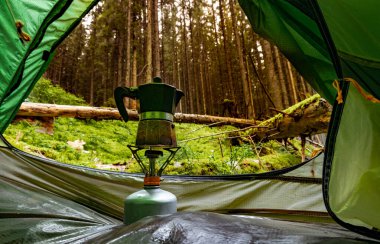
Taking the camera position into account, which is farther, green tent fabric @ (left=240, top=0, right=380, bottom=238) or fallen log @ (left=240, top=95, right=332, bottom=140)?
fallen log @ (left=240, top=95, right=332, bottom=140)

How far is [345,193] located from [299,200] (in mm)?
732

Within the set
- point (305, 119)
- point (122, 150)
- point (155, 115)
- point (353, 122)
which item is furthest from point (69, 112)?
point (353, 122)

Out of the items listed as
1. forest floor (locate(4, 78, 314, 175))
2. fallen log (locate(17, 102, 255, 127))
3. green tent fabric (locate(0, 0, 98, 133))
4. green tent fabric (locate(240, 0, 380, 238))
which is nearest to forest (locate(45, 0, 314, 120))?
forest floor (locate(4, 78, 314, 175))

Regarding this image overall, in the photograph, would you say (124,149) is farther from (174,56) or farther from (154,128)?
(174,56)

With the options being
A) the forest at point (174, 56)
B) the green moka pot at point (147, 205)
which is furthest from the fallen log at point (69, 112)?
the forest at point (174, 56)

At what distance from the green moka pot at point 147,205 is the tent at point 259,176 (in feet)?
0.30

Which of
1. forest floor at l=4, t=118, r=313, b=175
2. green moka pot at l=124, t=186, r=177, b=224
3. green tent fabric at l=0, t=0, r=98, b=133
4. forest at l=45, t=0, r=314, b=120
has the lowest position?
green moka pot at l=124, t=186, r=177, b=224

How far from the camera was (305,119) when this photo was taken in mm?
2916

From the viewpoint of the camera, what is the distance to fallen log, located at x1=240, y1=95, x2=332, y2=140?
2748 millimetres

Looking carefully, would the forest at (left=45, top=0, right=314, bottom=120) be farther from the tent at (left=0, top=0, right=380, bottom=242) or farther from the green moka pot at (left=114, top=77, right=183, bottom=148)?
the green moka pot at (left=114, top=77, right=183, bottom=148)

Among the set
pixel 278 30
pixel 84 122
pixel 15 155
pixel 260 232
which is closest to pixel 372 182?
pixel 260 232

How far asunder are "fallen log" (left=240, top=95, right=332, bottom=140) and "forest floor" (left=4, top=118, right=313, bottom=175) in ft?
1.48

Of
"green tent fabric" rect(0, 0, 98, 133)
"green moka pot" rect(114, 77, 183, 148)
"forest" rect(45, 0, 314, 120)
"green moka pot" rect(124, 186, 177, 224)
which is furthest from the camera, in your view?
"forest" rect(45, 0, 314, 120)

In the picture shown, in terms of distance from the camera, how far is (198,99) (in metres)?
17.3
